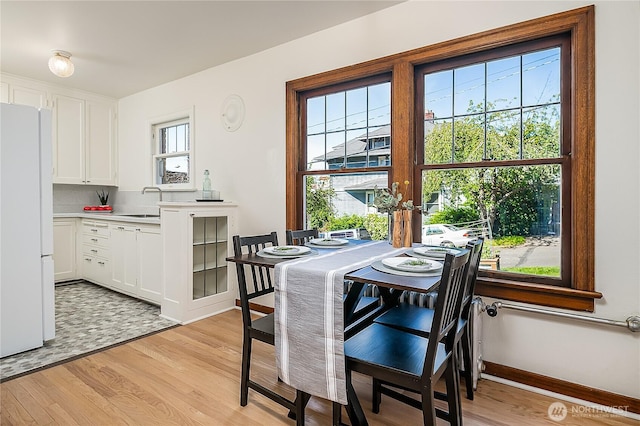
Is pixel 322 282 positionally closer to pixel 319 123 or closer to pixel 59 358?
pixel 319 123

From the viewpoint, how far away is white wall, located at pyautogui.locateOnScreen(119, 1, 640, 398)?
1.82 metres

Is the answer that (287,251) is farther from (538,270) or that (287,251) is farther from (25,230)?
(25,230)

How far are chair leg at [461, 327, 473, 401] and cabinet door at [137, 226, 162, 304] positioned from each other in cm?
286

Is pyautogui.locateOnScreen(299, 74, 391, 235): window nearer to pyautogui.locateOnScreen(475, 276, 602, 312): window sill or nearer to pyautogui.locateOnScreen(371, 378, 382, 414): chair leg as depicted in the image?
pyautogui.locateOnScreen(475, 276, 602, 312): window sill

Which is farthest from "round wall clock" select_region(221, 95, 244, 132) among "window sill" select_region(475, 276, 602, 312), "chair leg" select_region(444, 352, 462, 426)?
"chair leg" select_region(444, 352, 462, 426)

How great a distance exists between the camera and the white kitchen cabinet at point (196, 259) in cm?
317

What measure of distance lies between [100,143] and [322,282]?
477cm

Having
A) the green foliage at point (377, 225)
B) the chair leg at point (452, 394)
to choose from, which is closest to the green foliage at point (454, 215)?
the green foliage at point (377, 225)

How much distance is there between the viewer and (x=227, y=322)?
10.5 ft

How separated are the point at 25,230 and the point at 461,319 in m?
2.98

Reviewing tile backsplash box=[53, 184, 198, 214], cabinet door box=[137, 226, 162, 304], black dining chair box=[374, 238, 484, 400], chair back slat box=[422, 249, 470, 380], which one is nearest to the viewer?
chair back slat box=[422, 249, 470, 380]

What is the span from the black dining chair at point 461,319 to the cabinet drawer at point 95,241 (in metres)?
3.69

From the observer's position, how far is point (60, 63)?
333cm

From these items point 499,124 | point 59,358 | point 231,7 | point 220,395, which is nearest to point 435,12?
point 499,124
